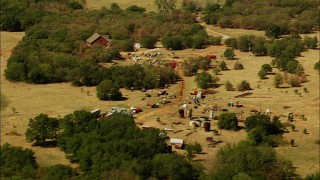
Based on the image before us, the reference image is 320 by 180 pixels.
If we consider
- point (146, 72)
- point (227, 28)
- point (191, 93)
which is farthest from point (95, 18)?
point (191, 93)

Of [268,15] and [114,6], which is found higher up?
[114,6]

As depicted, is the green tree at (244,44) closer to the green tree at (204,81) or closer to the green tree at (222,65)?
the green tree at (222,65)

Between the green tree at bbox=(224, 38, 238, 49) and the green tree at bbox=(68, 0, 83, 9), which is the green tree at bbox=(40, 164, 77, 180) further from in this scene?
the green tree at bbox=(68, 0, 83, 9)

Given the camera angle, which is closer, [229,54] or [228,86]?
[228,86]

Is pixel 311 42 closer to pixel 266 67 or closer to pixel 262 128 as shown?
pixel 266 67

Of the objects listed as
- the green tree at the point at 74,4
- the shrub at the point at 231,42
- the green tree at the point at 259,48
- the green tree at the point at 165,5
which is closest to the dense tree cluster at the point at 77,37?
the green tree at the point at 74,4

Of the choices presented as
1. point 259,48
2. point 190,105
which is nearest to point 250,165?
point 190,105

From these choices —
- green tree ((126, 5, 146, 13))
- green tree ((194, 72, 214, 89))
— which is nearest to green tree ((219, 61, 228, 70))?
green tree ((194, 72, 214, 89))
